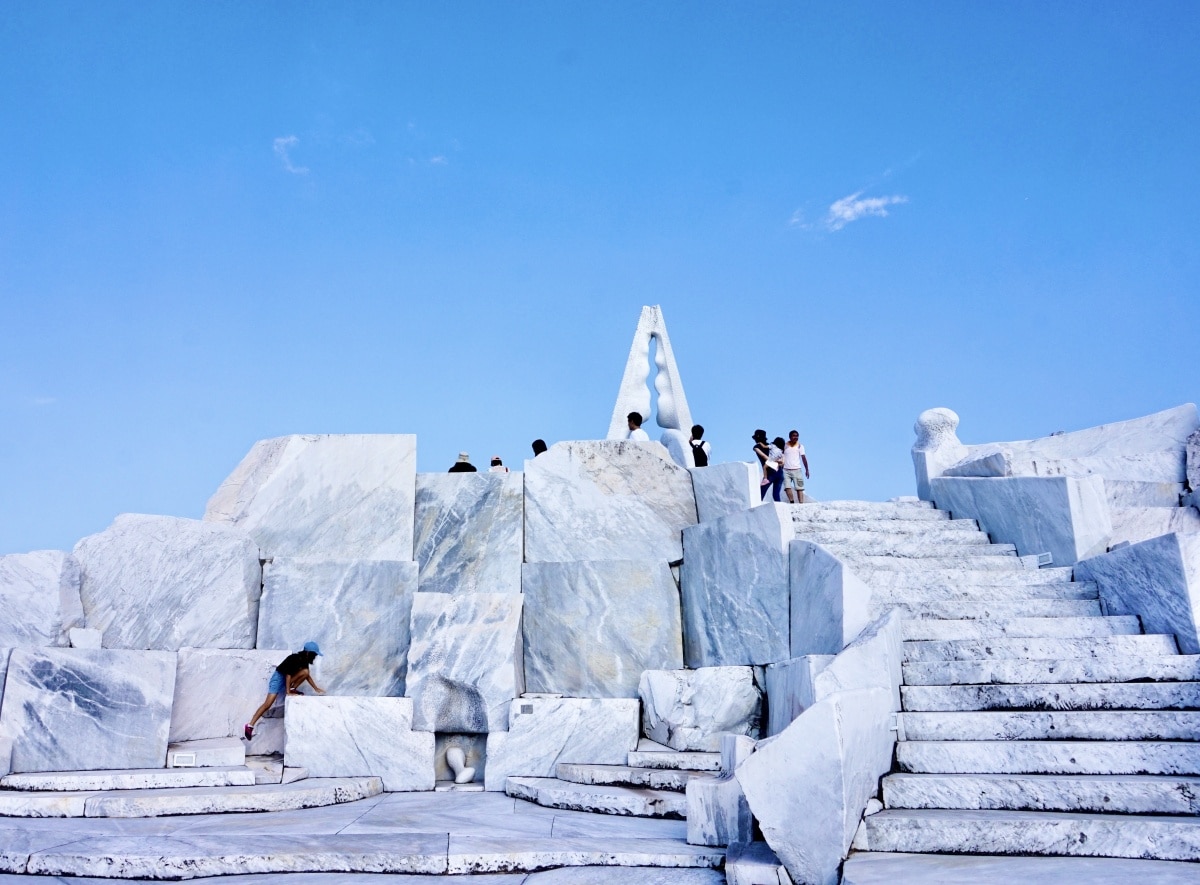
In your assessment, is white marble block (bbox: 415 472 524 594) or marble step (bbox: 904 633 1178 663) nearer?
marble step (bbox: 904 633 1178 663)

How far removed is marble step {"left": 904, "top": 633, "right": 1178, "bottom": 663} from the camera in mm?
5059

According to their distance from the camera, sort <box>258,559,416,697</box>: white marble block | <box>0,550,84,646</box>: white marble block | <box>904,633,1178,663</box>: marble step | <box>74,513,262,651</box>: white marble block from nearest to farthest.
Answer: <box>904,633,1178,663</box>: marble step → <box>0,550,84,646</box>: white marble block → <box>74,513,262,651</box>: white marble block → <box>258,559,416,697</box>: white marble block

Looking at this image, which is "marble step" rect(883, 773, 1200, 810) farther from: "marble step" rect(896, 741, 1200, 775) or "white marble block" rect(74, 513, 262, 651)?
"white marble block" rect(74, 513, 262, 651)

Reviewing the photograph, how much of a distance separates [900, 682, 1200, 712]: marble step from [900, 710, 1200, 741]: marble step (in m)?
0.10

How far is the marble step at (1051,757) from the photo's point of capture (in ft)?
13.2

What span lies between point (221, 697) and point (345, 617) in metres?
1.15

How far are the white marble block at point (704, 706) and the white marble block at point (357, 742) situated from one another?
1.68 m

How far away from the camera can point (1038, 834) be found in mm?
3459

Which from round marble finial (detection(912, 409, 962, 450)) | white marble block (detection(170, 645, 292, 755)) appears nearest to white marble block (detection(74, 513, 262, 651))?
Result: white marble block (detection(170, 645, 292, 755))

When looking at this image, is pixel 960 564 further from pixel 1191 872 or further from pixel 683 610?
pixel 1191 872

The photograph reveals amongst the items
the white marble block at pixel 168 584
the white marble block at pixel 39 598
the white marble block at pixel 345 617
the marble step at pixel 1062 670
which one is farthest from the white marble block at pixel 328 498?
the marble step at pixel 1062 670

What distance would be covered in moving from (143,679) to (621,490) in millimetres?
4233

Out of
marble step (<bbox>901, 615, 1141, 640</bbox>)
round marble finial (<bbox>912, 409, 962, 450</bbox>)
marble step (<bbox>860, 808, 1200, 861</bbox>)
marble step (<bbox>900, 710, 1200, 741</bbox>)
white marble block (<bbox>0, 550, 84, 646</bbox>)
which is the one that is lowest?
marble step (<bbox>860, 808, 1200, 861</bbox>)

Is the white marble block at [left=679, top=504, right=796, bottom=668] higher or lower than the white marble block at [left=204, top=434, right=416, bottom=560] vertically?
lower
